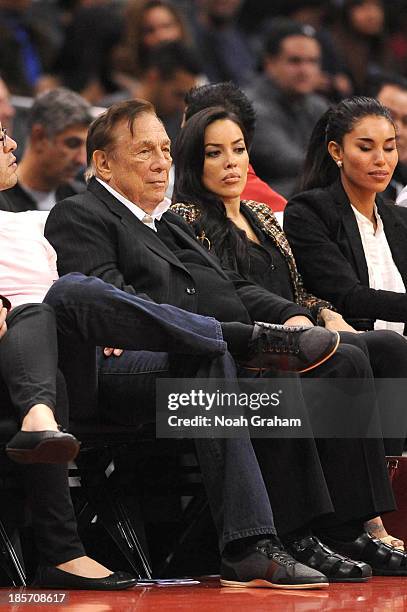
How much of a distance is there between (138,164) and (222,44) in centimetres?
460

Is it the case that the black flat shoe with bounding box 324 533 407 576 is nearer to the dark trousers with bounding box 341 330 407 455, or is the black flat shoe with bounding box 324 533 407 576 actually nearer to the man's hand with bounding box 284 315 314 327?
the dark trousers with bounding box 341 330 407 455

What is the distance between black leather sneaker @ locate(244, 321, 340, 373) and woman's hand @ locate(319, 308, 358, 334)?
63 centimetres

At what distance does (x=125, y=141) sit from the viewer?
3.94 meters

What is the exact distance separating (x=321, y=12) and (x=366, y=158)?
186 inches

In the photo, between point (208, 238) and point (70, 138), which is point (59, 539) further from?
point (70, 138)

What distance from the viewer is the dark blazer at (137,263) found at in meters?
3.73

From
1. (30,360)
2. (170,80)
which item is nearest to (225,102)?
(30,360)

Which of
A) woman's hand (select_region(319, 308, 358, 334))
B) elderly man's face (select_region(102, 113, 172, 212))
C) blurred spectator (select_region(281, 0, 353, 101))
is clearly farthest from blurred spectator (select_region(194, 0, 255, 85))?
elderly man's face (select_region(102, 113, 172, 212))

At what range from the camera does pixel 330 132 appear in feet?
14.8

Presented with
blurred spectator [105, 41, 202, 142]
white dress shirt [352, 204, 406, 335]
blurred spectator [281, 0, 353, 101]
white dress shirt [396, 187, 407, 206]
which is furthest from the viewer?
blurred spectator [281, 0, 353, 101]

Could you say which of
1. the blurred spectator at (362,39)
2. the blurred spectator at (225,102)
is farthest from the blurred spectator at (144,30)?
the blurred spectator at (225,102)

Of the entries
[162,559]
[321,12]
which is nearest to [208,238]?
[162,559]

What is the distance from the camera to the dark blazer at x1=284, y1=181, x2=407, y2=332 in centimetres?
425

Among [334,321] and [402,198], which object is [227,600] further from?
[402,198]
